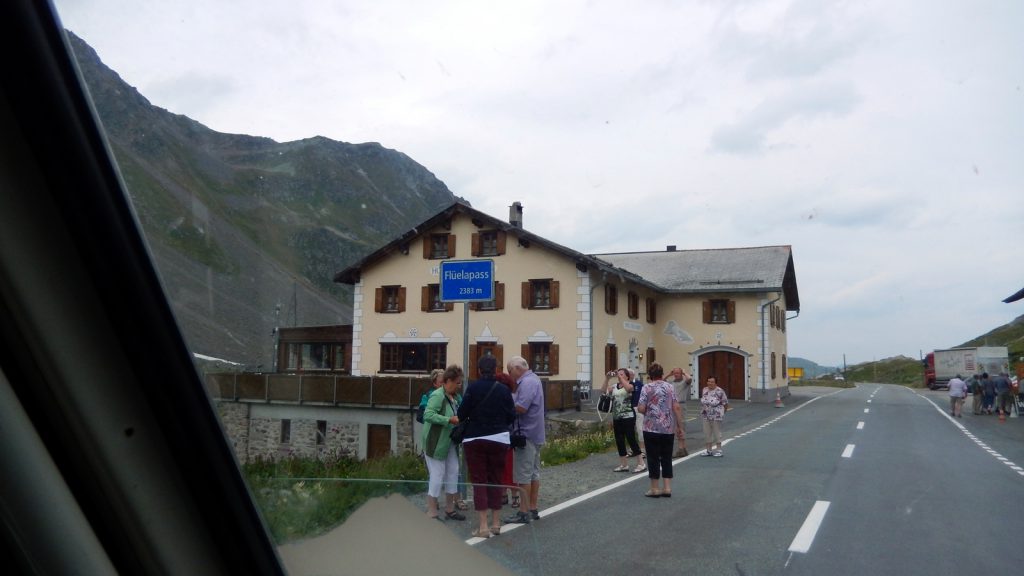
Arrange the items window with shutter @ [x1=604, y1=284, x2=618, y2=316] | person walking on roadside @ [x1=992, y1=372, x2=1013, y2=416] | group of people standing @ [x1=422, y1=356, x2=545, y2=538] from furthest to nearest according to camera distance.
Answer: window with shutter @ [x1=604, y1=284, x2=618, y2=316] < person walking on roadside @ [x1=992, y1=372, x2=1013, y2=416] < group of people standing @ [x1=422, y1=356, x2=545, y2=538]

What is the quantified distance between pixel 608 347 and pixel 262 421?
27.1 m

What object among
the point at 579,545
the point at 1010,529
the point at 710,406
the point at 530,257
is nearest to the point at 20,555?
the point at 579,545

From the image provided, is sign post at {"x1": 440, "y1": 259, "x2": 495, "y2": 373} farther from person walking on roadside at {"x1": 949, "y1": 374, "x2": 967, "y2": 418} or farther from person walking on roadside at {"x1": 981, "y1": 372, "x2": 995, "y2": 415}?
person walking on roadside at {"x1": 981, "y1": 372, "x2": 995, "y2": 415}

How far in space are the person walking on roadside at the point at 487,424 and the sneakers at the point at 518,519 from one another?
376 centimetres

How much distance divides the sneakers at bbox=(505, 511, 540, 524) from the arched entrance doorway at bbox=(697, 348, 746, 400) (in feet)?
114

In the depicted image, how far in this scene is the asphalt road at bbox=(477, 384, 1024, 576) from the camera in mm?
6195

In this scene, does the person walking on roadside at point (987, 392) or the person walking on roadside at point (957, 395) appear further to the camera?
the person walking on roadside at point (987, 392)

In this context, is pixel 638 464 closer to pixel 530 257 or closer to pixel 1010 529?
pixel 1010 529

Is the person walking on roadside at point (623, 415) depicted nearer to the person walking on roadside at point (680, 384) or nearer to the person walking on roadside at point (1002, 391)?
the person walking on roadside at point (680, 384)

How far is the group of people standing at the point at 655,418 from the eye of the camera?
970 cm

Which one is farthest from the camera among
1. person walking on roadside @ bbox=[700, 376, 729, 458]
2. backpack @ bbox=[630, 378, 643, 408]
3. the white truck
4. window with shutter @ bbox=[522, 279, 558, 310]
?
the white truck

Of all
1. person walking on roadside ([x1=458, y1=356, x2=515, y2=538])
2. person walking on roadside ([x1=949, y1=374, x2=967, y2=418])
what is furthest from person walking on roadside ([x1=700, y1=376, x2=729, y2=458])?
person walking on roadside ([x1=949, y1=374, x2=967, y2=418])

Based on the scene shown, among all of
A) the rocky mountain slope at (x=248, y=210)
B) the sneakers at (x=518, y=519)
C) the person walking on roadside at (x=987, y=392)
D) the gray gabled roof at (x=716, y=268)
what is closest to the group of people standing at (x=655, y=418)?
the rocky mountain slope at (x=248, y=210)

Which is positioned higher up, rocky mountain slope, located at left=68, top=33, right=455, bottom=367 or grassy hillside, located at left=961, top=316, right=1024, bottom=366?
grassy hillside, located at left=961, top=316, right=1024, bottom=366
